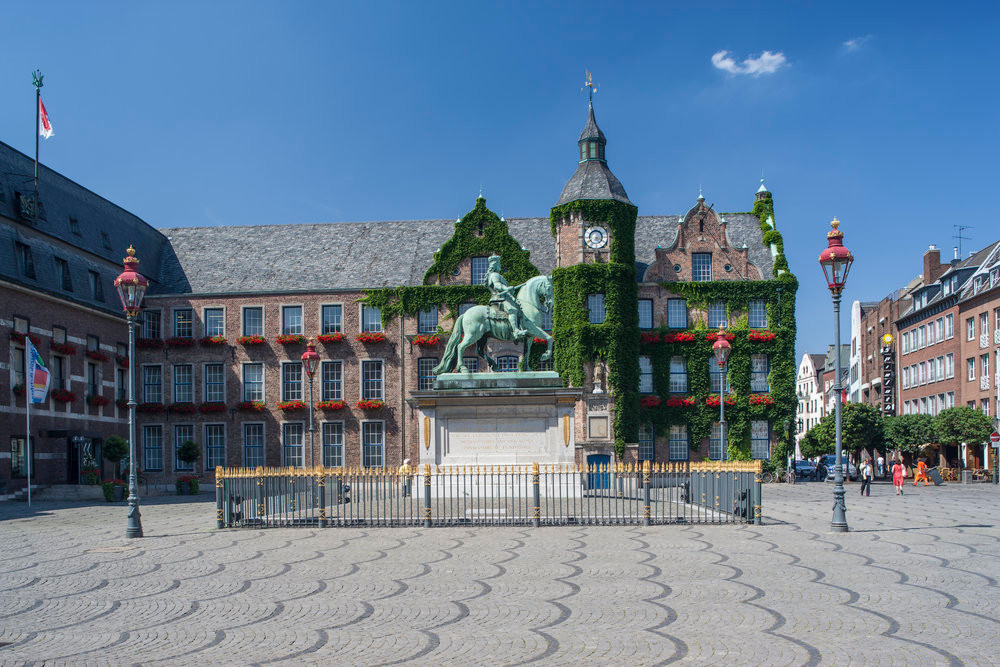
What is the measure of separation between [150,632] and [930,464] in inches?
2676

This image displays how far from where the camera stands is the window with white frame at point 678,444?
54.1 meters

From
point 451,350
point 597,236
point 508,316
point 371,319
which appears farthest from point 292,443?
point 508,316

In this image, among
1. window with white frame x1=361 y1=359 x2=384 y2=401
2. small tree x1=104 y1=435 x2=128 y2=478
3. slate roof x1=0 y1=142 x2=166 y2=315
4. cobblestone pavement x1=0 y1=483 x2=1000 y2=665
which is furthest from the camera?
window with white frame x1=361 y1=359 x2=384 y2=401

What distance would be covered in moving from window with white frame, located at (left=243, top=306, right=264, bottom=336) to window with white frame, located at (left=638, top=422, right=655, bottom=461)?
23.3 metres

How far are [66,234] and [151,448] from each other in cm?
1366

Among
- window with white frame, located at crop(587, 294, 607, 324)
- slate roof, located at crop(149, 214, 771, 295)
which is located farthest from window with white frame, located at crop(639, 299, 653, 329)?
window with white frame, located at crop(587, 294, 607, 324)

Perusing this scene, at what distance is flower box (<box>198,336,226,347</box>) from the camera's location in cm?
5556

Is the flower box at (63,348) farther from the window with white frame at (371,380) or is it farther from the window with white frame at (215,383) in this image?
the window with white frame at (371,380)

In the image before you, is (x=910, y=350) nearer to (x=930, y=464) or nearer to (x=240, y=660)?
(x=930, y=464)

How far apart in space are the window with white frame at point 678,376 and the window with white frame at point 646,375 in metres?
1.25

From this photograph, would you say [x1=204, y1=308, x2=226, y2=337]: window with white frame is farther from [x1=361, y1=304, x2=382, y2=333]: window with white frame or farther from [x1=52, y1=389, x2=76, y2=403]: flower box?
[x1=52, y1=389, x2=76, y2=403]: flower box

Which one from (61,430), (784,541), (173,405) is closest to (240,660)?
(784,541)

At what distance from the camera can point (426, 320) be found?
181ft

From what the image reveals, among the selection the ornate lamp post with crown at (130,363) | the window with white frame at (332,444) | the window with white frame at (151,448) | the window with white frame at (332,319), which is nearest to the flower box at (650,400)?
the window with white frame at (332,444)
